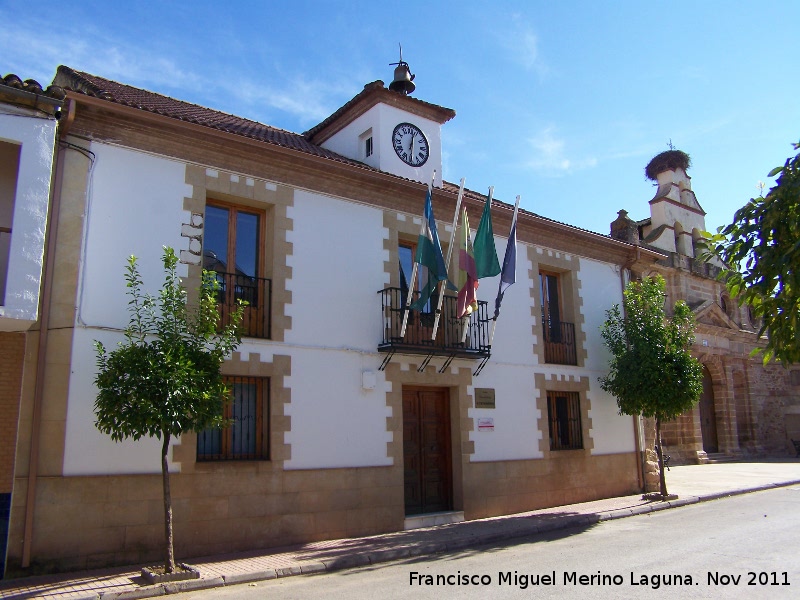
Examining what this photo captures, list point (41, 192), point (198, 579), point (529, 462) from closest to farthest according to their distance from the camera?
point (198, 579)
point (41, 192)
point (529, 462)

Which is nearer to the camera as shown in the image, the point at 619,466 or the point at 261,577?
the point at 261,577

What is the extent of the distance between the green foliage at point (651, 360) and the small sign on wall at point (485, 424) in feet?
9.89

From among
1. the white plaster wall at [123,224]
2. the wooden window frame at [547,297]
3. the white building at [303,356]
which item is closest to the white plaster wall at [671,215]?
the white building at [303,356]

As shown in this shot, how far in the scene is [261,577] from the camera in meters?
7.56

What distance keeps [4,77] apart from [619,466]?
41.9 feet

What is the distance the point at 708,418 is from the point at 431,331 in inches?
637

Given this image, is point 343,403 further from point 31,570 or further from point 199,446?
point 31,570

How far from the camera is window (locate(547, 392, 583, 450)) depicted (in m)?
13.6

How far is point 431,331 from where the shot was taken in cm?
1173

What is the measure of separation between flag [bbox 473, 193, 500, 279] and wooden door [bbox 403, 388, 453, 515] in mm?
2328

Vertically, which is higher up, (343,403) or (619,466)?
(343,403)

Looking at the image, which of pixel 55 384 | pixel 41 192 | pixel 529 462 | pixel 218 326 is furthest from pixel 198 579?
pixel 529 462

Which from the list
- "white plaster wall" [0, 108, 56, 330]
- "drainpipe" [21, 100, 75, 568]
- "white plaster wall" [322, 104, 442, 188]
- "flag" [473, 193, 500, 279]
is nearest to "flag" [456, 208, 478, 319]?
"flag" [473, 193, 500, 279]

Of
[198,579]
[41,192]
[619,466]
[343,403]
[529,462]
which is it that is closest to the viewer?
[198,579]
